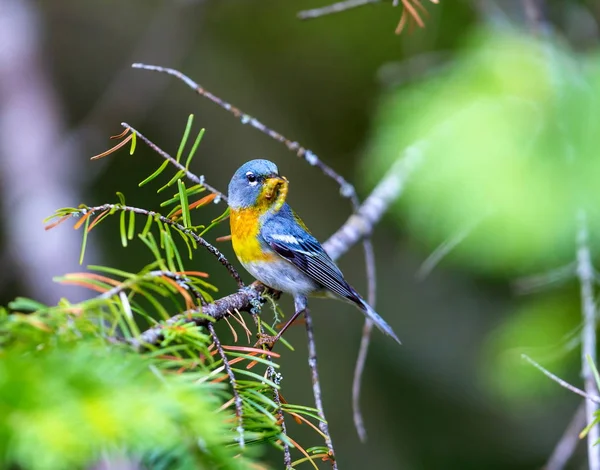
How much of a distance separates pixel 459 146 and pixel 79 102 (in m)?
3.52

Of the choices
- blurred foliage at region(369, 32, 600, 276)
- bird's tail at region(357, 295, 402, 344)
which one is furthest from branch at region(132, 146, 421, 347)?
blurred foliage at region(369, 32, 600, 276)

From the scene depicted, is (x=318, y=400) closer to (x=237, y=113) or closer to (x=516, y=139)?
(x=516, y=139)

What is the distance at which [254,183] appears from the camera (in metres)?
2.54

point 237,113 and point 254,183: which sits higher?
point 237,113

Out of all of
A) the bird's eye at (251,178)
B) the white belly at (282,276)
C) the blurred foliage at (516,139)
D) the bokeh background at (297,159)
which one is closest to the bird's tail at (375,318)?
the white belly at (282,276)

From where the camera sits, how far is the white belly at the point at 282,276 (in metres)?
2.30

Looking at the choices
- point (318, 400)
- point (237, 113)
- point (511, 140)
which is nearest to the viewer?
point (511, 140)

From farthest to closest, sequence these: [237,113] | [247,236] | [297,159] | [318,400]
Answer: [297,159] → [247,236] → [237,113] → [318,400]

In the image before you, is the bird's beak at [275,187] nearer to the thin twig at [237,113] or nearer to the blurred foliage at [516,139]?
the thin twig at [237,113]

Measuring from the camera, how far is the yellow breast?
8.09 ft

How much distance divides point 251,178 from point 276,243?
0.27 metres

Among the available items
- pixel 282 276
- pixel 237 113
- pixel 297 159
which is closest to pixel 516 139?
pixel 237 113

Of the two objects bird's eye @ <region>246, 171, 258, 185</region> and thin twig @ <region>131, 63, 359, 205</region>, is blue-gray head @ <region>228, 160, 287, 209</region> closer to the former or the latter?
bird's eye @ <region>246, 171, 258, 185</region>

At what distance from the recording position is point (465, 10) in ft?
11.8
